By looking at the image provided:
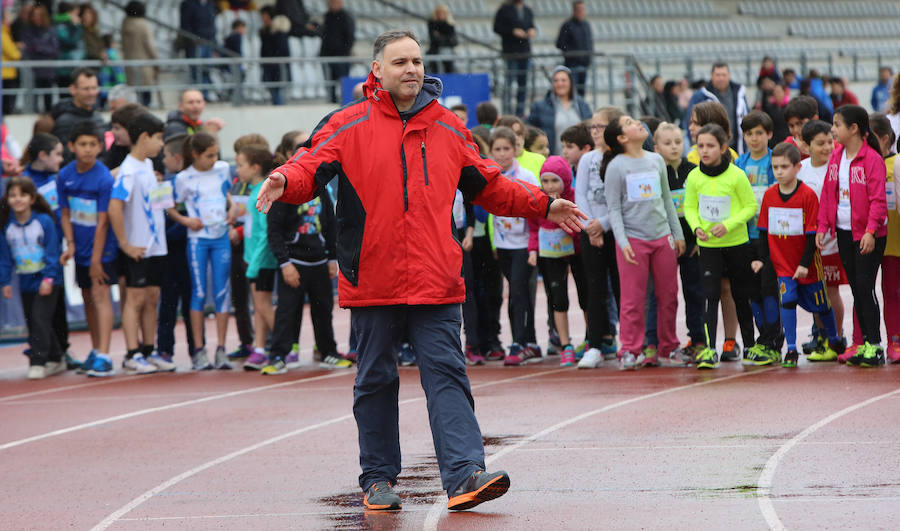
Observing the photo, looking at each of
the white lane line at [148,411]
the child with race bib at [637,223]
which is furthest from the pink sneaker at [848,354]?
the white lane line at [148,411]

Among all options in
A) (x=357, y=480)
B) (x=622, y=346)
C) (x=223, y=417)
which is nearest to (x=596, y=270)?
(x=622, y=346)

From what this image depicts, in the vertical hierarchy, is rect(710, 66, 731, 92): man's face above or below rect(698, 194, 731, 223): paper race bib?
above

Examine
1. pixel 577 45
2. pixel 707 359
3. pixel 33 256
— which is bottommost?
pixel 707 359

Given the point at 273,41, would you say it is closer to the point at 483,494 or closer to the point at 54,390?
the point at 54,390

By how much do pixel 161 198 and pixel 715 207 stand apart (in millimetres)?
4756

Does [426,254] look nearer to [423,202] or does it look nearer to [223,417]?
[423,202]

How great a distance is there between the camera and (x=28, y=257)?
12.3m

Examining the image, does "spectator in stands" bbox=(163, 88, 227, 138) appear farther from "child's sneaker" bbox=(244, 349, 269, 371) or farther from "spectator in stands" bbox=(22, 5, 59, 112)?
"spectator in stands" bbox=(22, 5, 59, 112)

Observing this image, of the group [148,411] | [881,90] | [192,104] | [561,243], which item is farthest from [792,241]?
[881,90]

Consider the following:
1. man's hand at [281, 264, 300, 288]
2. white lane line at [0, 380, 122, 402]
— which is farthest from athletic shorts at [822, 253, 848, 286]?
white lane line at [0, 380, 122, 402]

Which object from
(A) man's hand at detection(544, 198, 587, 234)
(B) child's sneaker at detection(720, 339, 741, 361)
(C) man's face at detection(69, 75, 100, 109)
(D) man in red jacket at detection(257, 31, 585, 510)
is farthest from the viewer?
(C) man's face at detection(69, 75, 100, 109)

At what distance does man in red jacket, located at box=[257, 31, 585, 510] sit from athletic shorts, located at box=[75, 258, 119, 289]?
6318 mm

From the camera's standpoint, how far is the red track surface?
6285 millimetres

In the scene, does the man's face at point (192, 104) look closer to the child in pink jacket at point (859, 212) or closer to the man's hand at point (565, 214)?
the child in pink jacket at point (859, 212)
